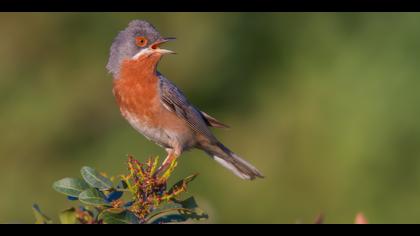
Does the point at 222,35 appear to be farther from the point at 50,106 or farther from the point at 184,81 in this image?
the point at 50,106

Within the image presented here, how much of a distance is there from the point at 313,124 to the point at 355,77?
2.21 ft

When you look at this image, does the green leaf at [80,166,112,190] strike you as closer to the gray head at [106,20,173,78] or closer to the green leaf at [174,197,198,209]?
the green leaf at [174,197,198,209]

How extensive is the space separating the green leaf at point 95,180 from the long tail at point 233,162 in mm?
2529

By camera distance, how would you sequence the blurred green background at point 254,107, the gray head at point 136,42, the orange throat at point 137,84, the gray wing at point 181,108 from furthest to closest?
1. the blurred green background at point 254,107
2. the gray wing at point 181,108
3. the orange throat at point 137,84
4. the gray head at point 136,42

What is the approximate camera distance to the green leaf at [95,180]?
3557mm

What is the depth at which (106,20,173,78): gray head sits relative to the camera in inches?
210

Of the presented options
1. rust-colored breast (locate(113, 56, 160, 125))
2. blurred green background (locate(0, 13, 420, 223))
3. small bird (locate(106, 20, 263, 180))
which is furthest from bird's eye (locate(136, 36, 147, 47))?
blurred green background (locate(0, 13, 420, 223))

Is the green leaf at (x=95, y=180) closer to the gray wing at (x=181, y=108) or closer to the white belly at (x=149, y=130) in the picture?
the white belly at (x=149, y=130)

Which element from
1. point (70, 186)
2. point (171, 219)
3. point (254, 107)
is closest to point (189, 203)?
point (171, 219)

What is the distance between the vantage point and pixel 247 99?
9305 mm

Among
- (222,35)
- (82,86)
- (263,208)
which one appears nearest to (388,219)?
(263,208)

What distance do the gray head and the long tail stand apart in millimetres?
1082

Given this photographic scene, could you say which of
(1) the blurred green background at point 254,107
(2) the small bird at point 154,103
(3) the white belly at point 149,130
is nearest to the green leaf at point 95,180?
(2) the small bird at point 154,103

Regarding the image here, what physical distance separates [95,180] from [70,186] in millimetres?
123
